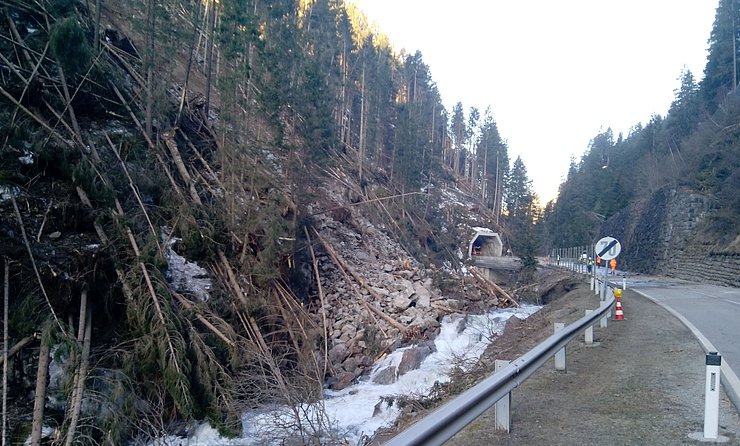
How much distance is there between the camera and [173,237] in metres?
14.8

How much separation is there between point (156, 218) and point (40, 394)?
671 centimetres

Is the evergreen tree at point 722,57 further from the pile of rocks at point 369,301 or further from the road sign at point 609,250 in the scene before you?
the road sign at point 609,250

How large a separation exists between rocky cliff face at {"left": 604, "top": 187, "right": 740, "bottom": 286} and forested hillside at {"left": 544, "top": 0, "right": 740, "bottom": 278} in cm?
8

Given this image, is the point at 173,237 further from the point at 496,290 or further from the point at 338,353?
the point at 496,290

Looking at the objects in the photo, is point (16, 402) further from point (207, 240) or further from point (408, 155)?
point (408, 155)

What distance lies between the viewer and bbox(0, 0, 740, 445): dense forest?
902 cm

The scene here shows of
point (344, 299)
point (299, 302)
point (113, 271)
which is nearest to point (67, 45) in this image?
point (113, 271)

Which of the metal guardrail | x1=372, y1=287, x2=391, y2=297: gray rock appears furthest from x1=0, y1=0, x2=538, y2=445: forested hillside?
the metal guardrail

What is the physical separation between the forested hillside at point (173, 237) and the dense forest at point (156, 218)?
2.0 inches

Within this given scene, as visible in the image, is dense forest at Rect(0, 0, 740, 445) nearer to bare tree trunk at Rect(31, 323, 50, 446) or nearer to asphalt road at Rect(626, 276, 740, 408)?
bare tree trunk at Rect(31, 323, 50, 446)

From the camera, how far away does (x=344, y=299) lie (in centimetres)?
2016

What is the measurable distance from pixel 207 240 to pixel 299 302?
4.41 metres

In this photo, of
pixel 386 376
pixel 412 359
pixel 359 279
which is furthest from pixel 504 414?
pixel 359 279

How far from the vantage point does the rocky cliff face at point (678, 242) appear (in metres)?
29.8
